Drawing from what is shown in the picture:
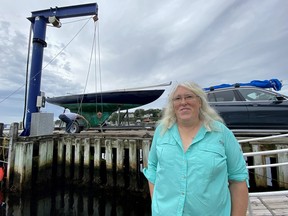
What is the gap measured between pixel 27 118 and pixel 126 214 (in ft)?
16.4

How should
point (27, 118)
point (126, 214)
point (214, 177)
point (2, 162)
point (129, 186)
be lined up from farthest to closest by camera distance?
point (27, 118) < point (2, 162) < point (129, 186) < point (126, 214) < point (214, 177)

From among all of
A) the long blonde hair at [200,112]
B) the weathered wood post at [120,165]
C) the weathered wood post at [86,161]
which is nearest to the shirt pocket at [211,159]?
the long blonde hair at [200,112]

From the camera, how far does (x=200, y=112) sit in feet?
4.39

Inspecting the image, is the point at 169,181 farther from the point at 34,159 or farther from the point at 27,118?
the point at 27,118

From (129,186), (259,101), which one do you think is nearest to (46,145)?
(129,186)

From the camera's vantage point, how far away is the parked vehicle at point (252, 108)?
502 centimetres

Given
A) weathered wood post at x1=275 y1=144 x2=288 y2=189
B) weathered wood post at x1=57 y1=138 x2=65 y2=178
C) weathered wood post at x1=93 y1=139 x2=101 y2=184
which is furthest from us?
weathered wood post at x1=57 y1=138 x2=65 y2=178

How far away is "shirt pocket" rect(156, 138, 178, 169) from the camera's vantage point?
1186mm

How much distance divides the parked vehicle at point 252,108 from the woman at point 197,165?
425cm

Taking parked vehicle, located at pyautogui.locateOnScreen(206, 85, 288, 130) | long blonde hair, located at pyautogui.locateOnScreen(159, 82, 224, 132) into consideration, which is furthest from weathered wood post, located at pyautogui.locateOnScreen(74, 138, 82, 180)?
long blonde hair, located at pyautogui.locateOnScreen(159, 82, 224, 132)

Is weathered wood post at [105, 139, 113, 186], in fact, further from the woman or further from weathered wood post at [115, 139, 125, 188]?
the woman

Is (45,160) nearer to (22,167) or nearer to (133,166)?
(22,167)

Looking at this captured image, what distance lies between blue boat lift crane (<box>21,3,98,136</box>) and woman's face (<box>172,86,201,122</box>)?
733 cm

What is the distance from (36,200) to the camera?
5500 mm
